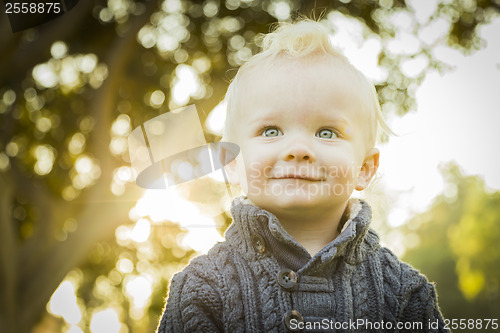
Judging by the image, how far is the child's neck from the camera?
54.2 inches

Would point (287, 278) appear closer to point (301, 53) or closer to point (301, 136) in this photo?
point (301, 136)

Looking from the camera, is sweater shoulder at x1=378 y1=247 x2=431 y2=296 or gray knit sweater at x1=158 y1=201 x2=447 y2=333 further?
sweater shoulder at x1=378 y1=247 x2=431 y2=296

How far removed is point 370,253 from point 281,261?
0.92 feet

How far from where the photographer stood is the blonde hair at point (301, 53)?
1409mm

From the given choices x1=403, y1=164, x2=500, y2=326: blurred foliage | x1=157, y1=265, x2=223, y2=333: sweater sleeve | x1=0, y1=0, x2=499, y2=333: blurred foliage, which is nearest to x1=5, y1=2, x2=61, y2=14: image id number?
x1=0, y1=0, x2=499, y2=333: blurred foliage

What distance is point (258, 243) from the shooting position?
137 centimetres

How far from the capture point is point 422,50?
5.17m

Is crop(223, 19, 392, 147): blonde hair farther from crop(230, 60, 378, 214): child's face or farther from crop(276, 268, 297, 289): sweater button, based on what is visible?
crop(276, 268, 297, 289): sweater button

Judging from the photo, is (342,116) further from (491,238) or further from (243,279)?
(491,238)

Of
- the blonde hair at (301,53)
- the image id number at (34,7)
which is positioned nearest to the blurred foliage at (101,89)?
the image id number at (34,7)

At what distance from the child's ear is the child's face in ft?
0.26
